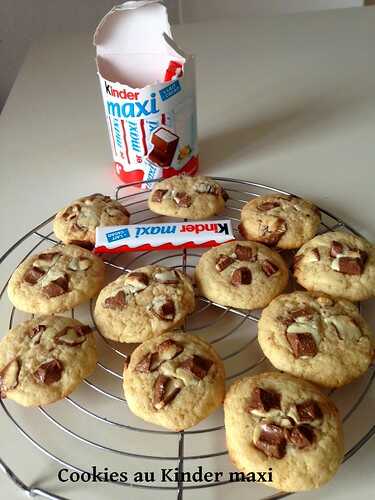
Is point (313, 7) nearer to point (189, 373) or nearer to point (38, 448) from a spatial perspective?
point (189, 373)

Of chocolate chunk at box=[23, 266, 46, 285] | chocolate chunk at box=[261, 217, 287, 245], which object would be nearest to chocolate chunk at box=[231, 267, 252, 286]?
chocolate chunk at box=[261, 217, 287, 245]

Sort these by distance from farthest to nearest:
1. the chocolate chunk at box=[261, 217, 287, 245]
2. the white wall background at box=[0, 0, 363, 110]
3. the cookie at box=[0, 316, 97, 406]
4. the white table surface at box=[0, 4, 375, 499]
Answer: the white wall background at box=[0, 0, 363, 110], the white table surface at box=[0, 4, 375, 499], the chocolate chunk at box=[261, 217, 287, 245], the cookie at box=[0, 316, 97, 406]

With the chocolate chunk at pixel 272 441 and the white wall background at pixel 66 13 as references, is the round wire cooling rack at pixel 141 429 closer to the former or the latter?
the chocolate chunk at pixel 272 441

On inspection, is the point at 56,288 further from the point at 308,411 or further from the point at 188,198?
the point at 308,411

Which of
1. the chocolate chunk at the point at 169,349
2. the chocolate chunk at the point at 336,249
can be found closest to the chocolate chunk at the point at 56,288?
the chocolate chunk at the point at 169,349

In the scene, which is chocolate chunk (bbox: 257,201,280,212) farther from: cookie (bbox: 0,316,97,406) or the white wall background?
the white wall background
